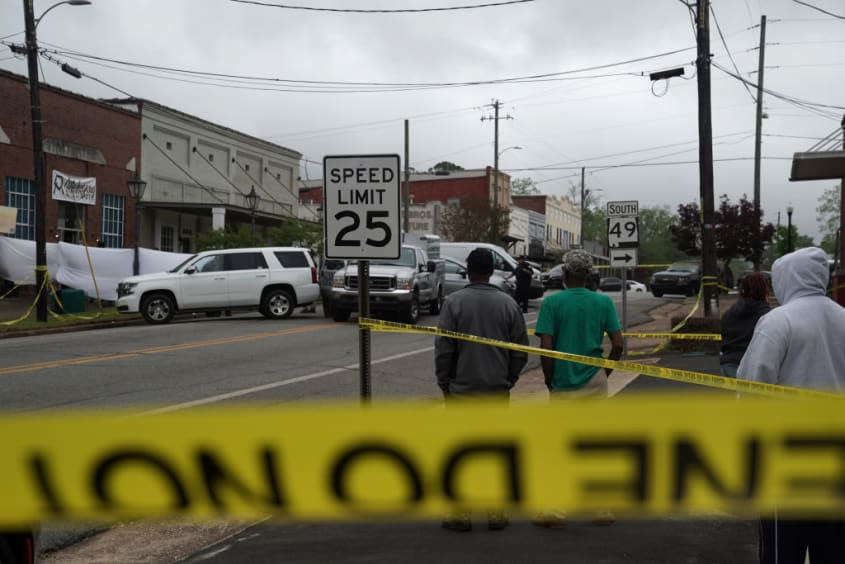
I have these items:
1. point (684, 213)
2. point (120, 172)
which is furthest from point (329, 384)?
point (684, 213)

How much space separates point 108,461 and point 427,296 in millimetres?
20404

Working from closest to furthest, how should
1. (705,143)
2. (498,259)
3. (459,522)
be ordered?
(459,522) → (705,143) → (498,259)

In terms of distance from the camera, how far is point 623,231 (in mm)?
16266

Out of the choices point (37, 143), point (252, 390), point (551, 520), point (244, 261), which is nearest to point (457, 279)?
point (244, 261)

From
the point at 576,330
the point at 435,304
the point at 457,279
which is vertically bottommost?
the point at 435,304

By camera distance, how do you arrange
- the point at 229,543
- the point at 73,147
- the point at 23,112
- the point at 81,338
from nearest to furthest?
the point at 229,543
the point at 81,338
the point at 23,112
the point at 73,147

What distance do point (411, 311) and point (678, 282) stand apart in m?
20.8

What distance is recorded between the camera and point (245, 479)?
1985mm

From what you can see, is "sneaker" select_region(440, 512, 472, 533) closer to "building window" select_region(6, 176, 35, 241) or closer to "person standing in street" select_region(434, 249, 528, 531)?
"person standing in street" select_region(434, 249, 528, 531)

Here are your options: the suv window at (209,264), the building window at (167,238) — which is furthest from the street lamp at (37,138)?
the building window at (167,238)

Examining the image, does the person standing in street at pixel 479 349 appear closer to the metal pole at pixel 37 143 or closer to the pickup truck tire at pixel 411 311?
the pickup truck tire at pixel 411 311

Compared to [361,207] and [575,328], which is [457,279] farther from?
[575,328]

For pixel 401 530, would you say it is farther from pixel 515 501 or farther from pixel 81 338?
pixel 81 338

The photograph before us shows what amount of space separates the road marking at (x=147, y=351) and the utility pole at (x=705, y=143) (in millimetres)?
8515
